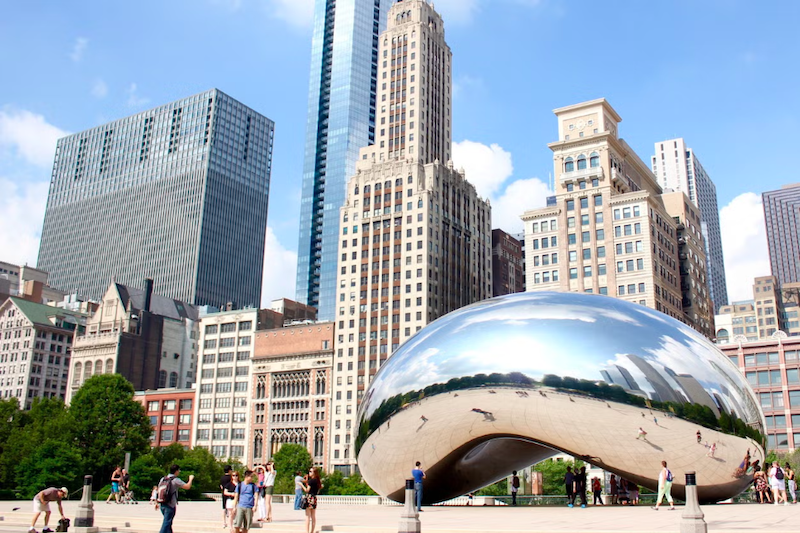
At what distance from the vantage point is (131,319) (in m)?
142

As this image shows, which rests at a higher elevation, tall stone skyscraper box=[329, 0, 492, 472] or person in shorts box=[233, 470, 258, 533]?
tall stone skyscraper box=[329, 0, 492, 472]

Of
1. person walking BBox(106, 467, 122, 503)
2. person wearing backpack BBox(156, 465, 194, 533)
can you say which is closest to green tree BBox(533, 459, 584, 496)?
person walking BBox(106, 467, 122, 503)

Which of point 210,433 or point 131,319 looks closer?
point 210,433

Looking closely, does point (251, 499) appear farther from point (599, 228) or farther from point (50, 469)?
point (599, 228)

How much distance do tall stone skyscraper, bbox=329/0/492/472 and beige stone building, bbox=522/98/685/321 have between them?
1847 cm

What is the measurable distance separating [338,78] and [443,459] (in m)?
182

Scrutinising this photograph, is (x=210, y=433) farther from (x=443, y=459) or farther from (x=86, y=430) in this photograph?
(x=443, y=459)

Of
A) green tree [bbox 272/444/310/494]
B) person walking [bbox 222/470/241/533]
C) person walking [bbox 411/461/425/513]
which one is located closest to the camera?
person walking [bbox 222/470/241/533]

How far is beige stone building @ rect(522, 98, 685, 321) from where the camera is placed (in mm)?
98875

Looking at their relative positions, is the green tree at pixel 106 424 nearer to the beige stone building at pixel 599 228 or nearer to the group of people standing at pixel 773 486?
the beige stone building at pixel 599 228

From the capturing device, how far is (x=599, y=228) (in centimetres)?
10225

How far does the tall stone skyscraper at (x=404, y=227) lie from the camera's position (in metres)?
116

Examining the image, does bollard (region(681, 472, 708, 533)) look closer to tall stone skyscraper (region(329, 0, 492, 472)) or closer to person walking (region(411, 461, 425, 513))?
person walking (region(411, 461, 425, 513))

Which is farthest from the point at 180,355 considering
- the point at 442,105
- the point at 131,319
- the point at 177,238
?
the point at 442,105
